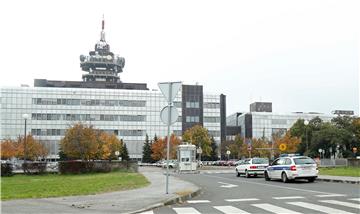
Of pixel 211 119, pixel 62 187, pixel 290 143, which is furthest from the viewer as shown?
pixel 211 119

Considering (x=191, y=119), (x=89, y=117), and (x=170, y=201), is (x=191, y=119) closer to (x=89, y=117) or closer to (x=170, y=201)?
(x=89, y=117)

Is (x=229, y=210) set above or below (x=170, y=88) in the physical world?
below

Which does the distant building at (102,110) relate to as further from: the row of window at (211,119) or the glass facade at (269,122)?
the glass facade at (269,122)

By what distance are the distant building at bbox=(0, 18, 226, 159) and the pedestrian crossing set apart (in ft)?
333

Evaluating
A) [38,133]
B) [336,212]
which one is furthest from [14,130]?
[336,212]

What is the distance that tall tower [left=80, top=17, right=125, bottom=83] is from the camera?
523ft

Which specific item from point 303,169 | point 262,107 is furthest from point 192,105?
point 303,169

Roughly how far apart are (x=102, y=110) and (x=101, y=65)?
42063mm

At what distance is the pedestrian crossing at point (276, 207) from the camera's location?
12703 mm

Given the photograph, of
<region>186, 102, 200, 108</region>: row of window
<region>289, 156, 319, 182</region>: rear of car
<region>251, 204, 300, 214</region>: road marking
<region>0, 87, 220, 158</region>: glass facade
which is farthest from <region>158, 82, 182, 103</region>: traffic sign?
<region>186, 102, 200, 108</region>: row of window

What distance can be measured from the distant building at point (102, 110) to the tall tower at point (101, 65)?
22.1 meters

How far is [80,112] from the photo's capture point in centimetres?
12031

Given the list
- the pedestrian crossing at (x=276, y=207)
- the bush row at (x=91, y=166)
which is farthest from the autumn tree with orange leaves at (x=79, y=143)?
the pedestrian crossing at (x=276, y=207)

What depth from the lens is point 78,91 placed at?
121 metres
